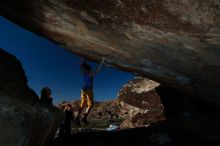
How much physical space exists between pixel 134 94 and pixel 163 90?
18.5 ft

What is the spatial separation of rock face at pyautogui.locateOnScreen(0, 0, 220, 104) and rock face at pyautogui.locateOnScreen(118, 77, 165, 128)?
31.0 feet

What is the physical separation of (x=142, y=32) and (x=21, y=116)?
4.88m

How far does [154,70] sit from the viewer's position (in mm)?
15195

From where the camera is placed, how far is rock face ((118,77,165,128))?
83.9 ft

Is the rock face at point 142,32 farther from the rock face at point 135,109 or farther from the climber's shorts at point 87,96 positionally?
the rock face at point 135,109

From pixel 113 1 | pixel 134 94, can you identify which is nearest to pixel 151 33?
pixel 113 1

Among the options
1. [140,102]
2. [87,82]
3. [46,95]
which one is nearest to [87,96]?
[87,82]

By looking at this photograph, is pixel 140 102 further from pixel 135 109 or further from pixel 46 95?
pixel 46 95

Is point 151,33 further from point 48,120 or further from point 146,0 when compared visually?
point 48,120

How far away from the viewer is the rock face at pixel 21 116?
10648 mm

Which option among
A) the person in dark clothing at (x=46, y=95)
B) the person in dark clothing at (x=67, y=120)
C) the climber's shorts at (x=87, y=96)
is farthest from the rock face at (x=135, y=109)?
the person in dark clothing at (x=46, y=95)

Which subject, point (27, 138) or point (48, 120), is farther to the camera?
point (48, 120)

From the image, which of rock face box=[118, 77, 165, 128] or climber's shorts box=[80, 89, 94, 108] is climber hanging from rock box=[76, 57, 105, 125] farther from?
rock face box=[118, 77, 165, 128]

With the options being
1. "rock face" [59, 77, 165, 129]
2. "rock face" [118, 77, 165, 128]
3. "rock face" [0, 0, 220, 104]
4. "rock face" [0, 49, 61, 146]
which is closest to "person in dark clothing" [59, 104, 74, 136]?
"rock face" [0, 0, 220, 104]
